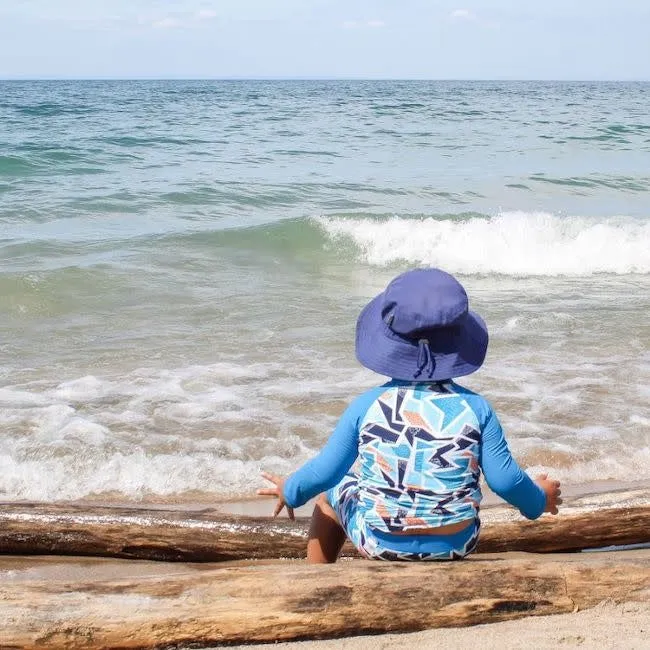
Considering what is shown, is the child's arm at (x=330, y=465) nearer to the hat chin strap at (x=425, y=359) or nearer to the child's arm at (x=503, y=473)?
the hat chin strap at (x=425, y=359)

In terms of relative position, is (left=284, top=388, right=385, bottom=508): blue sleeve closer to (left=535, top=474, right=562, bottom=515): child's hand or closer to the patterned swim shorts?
the patterned swim shorts

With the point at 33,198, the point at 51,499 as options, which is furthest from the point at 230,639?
the point at 33,198

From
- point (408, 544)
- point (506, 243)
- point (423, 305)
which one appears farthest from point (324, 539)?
point (506, 243)

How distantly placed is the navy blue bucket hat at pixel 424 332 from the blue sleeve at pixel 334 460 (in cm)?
13

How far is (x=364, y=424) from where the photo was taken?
2568mm

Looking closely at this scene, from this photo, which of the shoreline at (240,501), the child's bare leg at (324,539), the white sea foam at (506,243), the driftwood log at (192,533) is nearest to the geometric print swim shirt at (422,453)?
the child's bare leg at (324,539)

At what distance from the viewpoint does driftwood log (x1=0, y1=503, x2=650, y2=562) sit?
3.40 metres

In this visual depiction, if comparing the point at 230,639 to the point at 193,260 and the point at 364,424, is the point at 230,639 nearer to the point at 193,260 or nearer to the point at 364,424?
the point at 364,424

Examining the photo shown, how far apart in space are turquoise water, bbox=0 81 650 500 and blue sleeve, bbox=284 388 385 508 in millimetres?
1798

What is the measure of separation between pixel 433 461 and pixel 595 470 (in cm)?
256

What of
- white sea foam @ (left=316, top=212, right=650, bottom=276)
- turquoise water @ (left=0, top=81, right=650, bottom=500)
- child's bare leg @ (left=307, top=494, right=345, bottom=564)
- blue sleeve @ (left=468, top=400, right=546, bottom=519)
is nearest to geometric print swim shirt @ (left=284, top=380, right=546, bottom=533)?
blue sleeve @ (left=468, top=400, right=546, bottom=519)

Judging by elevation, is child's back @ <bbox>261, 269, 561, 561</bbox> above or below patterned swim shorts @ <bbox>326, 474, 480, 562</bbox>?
above

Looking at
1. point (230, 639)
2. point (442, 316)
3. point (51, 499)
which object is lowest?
point (51, 499)

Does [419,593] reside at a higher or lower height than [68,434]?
higher
